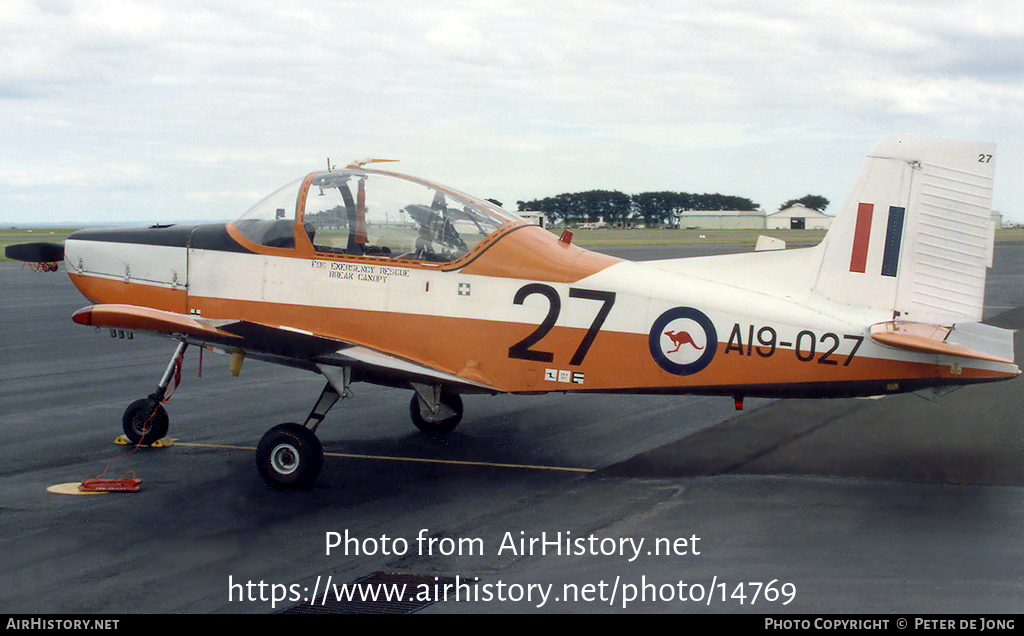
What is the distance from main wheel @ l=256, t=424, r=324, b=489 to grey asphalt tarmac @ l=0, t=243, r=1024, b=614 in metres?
0.15

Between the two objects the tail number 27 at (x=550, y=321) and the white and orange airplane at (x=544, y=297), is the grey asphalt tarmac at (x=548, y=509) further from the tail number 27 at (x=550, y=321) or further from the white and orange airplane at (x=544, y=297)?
the tail number 27 at (x=550, y=321)

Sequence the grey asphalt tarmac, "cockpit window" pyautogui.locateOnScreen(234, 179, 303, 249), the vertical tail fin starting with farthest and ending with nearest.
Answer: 1. "cockpit window" pyautogui.locateOnScreen(234, 179, 303, 249)
2. the vertical tail fin
3. the grey asphalt tarmac

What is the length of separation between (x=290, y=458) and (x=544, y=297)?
2.63 meters

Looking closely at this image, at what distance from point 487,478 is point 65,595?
3671 mm

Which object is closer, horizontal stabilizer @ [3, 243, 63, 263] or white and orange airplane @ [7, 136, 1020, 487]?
white and orange airplane @ [7, 136, 1020, 487]

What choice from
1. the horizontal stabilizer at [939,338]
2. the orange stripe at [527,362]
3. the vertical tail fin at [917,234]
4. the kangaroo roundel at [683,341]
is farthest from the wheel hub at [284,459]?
the horizontal stabilizer at [939,338]

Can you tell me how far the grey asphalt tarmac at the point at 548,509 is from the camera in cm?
545

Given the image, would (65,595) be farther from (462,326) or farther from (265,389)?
(265,389)

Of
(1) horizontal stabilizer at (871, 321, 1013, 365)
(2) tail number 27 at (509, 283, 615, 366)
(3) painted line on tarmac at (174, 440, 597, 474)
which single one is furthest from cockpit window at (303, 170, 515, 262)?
(1) horizontal stabilizer at (871, 321, 1013, 365)

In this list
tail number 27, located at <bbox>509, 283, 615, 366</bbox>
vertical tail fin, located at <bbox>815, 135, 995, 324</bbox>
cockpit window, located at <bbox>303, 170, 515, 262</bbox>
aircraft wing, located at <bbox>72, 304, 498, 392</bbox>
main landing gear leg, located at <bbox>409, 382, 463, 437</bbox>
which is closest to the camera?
aircraft wing, located at <bbox>72, 304, 498, 392</bbox>

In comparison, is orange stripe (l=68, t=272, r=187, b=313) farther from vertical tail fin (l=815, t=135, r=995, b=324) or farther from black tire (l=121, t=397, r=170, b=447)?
vertical tail fin (l=815, t=135, r=995, b=324)

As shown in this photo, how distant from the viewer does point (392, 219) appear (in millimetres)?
8047

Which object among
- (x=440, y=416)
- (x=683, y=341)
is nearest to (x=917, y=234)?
(x=683, y=341)

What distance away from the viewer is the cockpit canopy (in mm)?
7996
